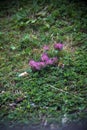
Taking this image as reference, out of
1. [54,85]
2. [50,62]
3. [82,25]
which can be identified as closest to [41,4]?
[82,25]

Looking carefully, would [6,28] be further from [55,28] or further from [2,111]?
[2,111]

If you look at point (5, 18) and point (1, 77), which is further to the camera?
point (5, 18)

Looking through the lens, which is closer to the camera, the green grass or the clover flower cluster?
the green grass

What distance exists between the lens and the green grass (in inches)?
165

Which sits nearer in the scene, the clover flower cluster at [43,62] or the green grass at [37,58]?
the green grass at [37,58]

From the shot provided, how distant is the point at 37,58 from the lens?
502 cm

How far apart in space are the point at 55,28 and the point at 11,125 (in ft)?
7.17

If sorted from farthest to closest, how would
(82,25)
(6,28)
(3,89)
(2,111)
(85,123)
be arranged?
(6,28), (82,25), (3,89), (2,111), (85,123)

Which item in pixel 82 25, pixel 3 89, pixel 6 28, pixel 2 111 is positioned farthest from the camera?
pixel 6 28

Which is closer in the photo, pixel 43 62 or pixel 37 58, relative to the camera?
pixel 43 62

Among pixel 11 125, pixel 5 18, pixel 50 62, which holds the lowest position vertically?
pixel 11 125

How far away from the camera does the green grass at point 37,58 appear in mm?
4199

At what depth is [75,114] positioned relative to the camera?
4.00 meters

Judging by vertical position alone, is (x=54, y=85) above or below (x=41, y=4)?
below
